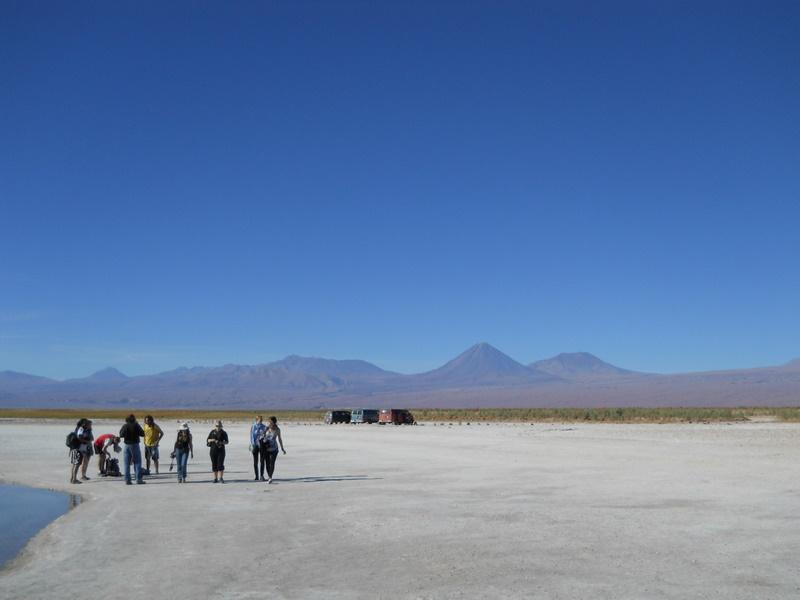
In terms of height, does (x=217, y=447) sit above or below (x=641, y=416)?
above

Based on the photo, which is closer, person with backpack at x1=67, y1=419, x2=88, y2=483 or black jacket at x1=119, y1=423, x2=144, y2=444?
black jacket at x1=119, y1=423, x2=144, y2=444

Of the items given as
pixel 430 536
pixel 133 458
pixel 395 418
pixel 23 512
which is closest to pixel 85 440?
pixel 133 458

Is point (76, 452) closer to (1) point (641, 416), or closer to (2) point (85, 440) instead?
(2) point (85, 440)

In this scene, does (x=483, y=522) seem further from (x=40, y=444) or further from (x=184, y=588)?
(x=40, y=444)

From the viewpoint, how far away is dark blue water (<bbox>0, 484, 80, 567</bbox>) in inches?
518

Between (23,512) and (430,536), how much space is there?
9.15 m

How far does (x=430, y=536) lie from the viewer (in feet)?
41.5

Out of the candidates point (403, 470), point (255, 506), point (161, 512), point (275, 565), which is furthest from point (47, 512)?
point (403, 470)

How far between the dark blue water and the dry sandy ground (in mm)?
405

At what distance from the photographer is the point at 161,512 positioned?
1550 cm

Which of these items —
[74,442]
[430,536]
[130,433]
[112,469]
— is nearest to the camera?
[430,536]

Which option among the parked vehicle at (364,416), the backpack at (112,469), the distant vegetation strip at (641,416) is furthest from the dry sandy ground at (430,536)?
the parked vehicle at (364,416)

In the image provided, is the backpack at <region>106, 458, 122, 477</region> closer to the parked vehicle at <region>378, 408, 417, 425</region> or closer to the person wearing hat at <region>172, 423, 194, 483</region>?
the person wearing hat at <region>172, 423, 194, 483</region>

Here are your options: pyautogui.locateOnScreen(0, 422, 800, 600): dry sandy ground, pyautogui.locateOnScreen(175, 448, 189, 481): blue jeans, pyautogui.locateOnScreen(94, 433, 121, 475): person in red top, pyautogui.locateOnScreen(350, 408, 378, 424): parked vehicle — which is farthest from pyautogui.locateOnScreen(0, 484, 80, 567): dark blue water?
pyautogui.locateOnScreen(350, 408, 378, 424): parked vehicle
